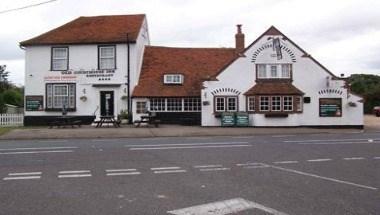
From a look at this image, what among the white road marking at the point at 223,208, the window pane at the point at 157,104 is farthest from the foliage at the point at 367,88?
the white road marking at the point at 223,208

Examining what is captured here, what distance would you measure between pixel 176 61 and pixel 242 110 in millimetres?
7294

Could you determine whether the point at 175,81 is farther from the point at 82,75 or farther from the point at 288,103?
the point at 288,103

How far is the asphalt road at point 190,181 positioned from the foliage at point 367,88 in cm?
5333

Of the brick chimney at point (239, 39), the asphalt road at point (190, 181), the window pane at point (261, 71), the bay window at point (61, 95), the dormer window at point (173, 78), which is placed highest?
the brick chimney at point (239, 39)

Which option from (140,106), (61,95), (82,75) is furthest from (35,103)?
(140,106)

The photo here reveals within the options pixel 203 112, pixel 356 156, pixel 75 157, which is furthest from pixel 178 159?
pixel 203 112

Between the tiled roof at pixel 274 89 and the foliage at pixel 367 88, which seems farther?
the foliage at pixel 367 88

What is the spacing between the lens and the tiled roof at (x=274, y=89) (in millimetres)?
33062

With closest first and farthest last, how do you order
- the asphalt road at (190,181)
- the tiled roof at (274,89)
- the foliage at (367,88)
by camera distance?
the asphalt road at (190,181), the tiled roof at (274,89), the foliage at (367,88)

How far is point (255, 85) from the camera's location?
3372 centimetres

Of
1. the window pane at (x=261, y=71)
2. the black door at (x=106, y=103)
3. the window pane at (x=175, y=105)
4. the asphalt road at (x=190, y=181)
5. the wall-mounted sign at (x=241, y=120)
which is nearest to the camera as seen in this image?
the asphalt road at (x=190, y=181)

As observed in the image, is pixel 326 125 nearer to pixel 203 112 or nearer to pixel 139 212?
pixel 203 112

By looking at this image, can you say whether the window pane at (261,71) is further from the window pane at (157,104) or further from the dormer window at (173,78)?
the window pane at (157,104)

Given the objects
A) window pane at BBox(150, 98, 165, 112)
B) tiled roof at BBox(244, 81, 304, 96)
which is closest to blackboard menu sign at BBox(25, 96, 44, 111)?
window pane at BBox(150, 98, 165, 112)
